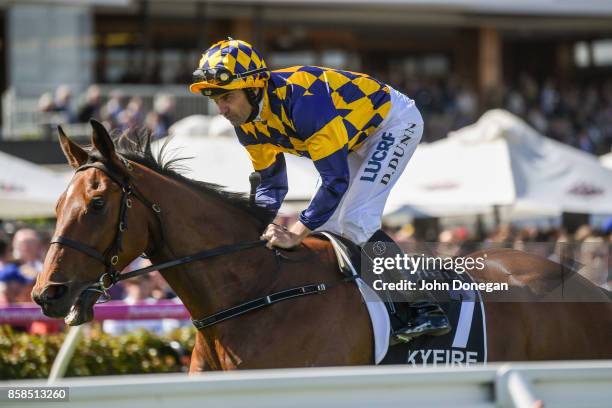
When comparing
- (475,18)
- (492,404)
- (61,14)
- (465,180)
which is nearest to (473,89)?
(475,18)

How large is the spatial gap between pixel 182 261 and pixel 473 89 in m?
19.5

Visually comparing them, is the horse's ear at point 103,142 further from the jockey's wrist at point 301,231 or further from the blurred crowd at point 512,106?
the blurred crowd at point 512,106

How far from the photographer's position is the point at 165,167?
13.1ft

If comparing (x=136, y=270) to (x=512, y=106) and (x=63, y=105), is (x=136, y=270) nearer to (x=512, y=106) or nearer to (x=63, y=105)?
(x=63, y=105)

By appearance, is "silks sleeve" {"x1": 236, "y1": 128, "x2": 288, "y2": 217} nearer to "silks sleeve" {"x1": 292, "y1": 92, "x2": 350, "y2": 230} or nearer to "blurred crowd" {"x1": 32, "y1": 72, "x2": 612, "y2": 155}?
"silks sleeve" {"x1": 292, "y1": 92, "x2": 350, "y2": 230}

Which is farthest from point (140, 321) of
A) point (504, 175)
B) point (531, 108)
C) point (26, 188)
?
point (531, 108)

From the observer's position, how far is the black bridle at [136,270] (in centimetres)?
363

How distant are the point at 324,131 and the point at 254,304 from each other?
→ 734 millimetres

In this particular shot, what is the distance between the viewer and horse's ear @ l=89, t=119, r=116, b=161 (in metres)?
3.69

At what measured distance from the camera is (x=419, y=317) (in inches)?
153

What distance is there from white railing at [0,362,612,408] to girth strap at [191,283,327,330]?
1.11m

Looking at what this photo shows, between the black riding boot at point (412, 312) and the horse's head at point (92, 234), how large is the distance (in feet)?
3.26

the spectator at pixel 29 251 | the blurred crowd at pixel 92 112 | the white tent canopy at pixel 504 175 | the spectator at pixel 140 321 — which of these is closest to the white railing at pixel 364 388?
the spectator at pixel 140 321

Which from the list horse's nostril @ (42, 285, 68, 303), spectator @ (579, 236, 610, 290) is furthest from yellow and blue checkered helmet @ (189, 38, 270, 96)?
spectator @ (579, 236, 610, 290)
